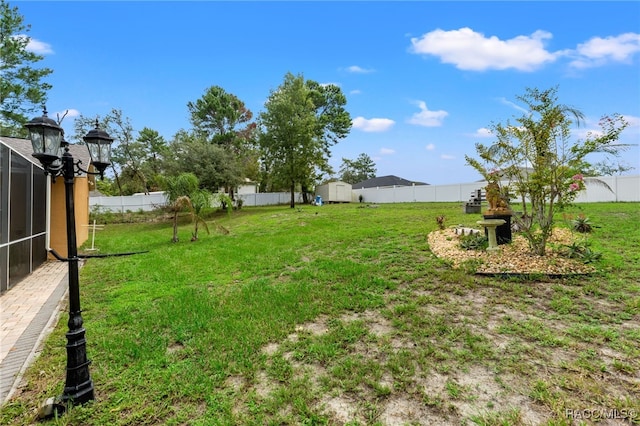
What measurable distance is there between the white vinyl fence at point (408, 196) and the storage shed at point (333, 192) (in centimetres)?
126

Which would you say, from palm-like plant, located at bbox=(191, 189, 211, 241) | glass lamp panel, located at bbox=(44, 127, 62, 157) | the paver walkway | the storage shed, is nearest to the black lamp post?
glass lamp panel, located at bbox=(44, 127, 62, 157)

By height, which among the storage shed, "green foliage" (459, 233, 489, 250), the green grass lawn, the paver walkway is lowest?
the paver walkway

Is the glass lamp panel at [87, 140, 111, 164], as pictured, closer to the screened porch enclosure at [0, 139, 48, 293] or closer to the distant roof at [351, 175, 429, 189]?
the screened porch enclosure at [0, 139, 48, 293]

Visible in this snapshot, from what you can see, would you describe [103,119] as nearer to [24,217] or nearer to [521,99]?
[24,217]

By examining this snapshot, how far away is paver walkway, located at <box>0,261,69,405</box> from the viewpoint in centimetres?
275

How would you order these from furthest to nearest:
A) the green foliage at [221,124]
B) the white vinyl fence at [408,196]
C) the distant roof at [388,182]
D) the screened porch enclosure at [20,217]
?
the distant roof at [388,182] < the green foliage at [221,124] < the white vinyl fence at [408,196] < the screened porch enclosure at [20,217]

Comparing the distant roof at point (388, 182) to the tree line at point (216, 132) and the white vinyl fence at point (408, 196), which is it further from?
the tree line at point (216, 132)

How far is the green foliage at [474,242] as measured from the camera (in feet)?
18.9

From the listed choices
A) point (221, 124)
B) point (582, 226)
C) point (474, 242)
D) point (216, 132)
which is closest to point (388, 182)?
point (221, 124)

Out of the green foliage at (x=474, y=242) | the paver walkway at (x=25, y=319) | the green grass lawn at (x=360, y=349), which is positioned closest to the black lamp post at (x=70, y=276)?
the green grass lawn at (x=360, y=349)

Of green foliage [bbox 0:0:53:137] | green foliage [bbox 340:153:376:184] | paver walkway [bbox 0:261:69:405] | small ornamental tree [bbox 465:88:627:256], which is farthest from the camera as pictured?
green foliage [bbox 340:153:376:184]

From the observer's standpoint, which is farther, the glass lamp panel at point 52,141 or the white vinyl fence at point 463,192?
the white vinyl fence at point 463,192

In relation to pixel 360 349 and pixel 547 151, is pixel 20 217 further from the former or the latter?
pixel 547 151

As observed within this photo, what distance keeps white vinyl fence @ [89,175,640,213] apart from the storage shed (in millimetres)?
1256
